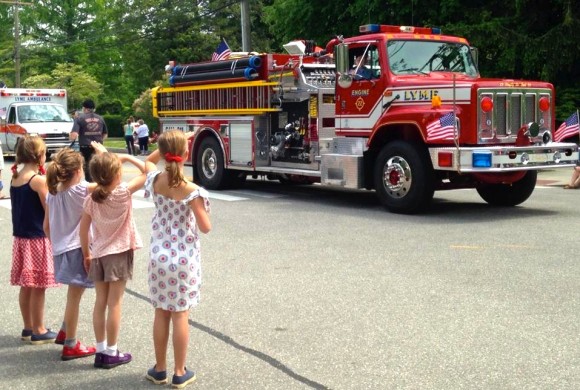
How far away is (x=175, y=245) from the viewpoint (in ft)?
16.2

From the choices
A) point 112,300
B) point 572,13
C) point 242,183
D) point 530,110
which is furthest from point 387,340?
point 572,13

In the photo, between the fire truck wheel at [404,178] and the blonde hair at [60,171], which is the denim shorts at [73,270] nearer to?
the blonde hair at [60,171]

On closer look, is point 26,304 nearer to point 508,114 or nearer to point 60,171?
point 60,171

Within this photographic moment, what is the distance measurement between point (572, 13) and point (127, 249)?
19.1m

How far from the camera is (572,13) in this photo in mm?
21859

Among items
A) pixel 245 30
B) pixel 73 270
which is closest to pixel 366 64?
pixel 73 270

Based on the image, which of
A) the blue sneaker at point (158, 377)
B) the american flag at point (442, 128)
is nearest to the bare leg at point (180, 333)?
the blue sneaker at point (158, 377)

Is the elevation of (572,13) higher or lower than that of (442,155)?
higher

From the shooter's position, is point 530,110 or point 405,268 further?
point 530,110

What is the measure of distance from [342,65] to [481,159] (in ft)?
9.98

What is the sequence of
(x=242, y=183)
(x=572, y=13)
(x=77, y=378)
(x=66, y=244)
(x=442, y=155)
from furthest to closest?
1. (x=572, y=13)
2. (x=242, y=183)
3. (x=442, y=155)
4. (x=66, y=244)
5. (x=77, y=378)

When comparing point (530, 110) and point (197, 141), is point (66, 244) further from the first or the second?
point (197, 141)

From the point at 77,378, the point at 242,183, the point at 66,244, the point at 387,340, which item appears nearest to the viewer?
the point at 77,378

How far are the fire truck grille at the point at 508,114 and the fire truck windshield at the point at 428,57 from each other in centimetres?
148
